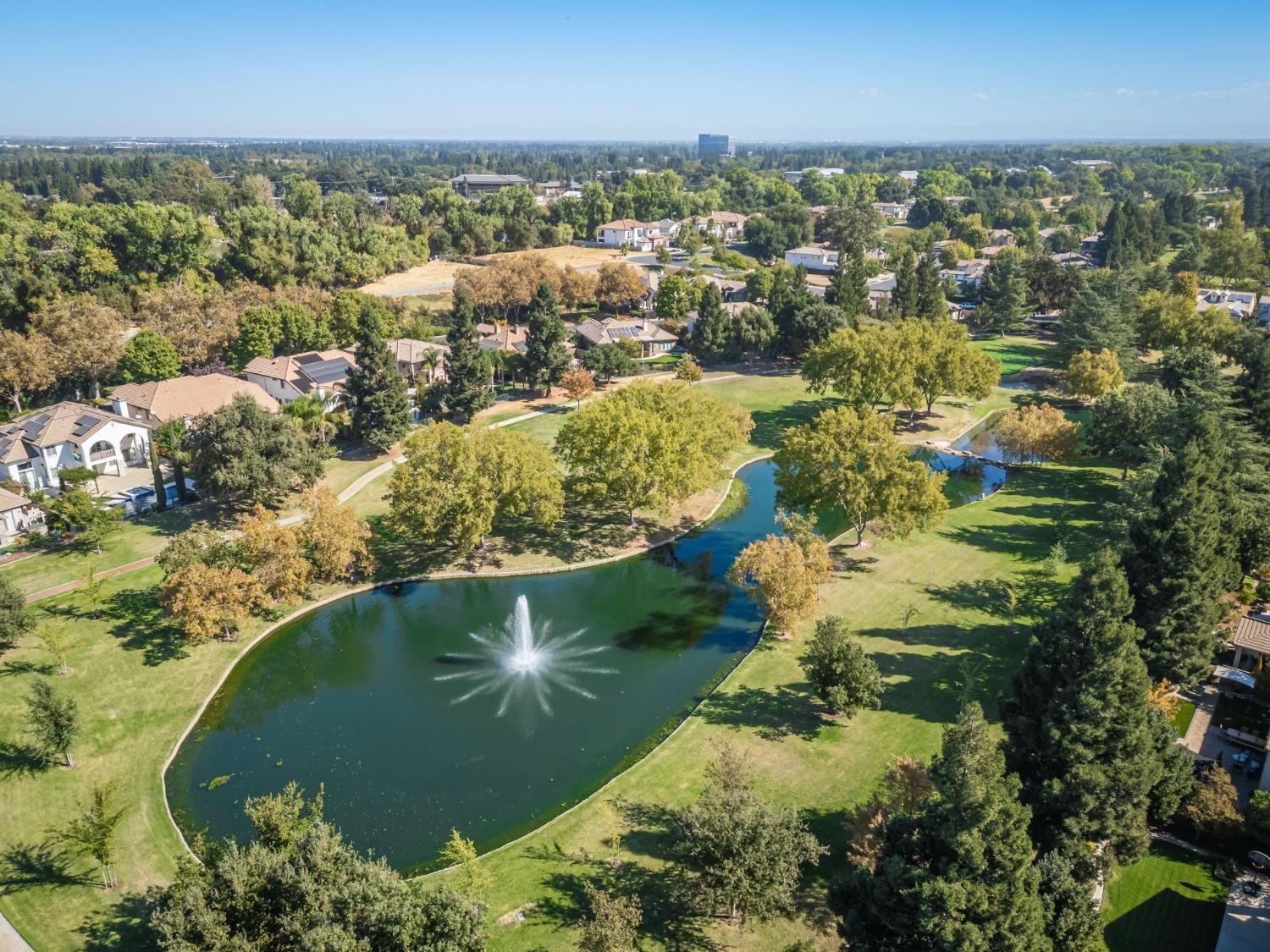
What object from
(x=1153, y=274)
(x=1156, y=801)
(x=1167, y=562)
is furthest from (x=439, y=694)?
(x=1153, y=274)

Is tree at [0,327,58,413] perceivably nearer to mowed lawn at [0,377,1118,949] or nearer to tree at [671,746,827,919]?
mowed lawn at [0,377,1118,949]

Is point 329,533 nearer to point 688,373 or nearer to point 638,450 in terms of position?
point 638,450

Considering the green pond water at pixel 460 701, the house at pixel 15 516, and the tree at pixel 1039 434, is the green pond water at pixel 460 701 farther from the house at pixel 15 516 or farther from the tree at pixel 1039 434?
the tree at pixel 1039 434

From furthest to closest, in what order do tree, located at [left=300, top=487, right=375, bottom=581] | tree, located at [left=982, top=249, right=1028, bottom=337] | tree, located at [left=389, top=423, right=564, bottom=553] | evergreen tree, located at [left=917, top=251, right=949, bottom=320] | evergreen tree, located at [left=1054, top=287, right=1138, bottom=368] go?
tree, located at [left=982, top=249, right=1028, bottom=337]
evergreen tree, located at [left=917, top=251, right=949, bottom=320]
evergreen tree, located at [left=1054, top=287, right=1138, bottom=368]
tree, located at [left=389, top=423, right=564, bottom=553]
tree, located at [left=300, top=487, right=375, bottom=581]

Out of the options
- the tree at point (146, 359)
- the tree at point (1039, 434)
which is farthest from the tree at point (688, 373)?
the tree at point (146, 359)

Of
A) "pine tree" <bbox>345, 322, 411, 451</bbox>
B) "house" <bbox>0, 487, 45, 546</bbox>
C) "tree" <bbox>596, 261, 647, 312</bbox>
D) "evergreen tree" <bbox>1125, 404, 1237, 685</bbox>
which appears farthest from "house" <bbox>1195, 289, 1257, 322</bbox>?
"house" <bbox>0, 487, 45, 546</bbox>

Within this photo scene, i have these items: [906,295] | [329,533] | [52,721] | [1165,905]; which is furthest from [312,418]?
[906,295]
